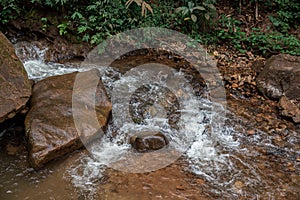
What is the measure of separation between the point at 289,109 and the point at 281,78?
2.30ft

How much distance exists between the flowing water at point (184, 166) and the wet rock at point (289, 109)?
389 mm

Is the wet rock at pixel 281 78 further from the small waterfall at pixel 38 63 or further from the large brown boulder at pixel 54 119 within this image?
the small waterfall at pixel 38 63

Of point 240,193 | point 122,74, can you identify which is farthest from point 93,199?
point 122,74

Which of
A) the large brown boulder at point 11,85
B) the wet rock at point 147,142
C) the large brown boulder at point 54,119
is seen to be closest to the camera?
the large brown boulder at point 54,119

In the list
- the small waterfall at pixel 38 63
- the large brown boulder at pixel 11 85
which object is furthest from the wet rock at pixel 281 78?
the large brown boulder at pixel 11 85

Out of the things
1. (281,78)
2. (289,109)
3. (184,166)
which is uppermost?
(281,78)

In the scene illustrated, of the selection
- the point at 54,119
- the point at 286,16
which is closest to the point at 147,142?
the point at 54,119

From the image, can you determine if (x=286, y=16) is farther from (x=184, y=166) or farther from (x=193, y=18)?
(x=184, y=166)

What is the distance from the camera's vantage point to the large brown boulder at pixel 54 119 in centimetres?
337

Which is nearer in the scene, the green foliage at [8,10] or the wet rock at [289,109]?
the wet rock at [289,109]

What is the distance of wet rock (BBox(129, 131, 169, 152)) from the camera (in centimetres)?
381

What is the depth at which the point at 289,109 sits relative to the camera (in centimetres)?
467

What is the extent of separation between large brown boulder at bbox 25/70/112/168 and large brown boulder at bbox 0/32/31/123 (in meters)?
0.20

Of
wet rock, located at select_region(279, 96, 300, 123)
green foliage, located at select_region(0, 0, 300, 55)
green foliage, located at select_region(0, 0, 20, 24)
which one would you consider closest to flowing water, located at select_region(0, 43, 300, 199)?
wet rock, located at select_region(279, 96, 300, 123)
